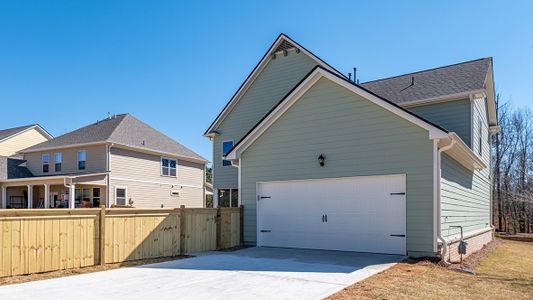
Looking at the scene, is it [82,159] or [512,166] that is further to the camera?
[512,166]

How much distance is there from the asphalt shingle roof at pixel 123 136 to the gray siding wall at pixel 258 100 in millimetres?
Result: 8768

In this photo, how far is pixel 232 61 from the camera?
1905 cm

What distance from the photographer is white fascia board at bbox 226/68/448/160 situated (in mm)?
10448

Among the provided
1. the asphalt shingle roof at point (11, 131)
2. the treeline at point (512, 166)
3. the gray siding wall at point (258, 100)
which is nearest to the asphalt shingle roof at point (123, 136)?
the asphalt shingle roof at point (11, 131)

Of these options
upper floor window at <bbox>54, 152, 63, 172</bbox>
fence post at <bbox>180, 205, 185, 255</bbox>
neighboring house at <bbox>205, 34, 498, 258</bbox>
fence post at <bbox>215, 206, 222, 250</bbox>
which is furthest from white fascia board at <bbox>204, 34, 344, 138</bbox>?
upper floor window at <bbox>54, 152, 63, 172</bbox>

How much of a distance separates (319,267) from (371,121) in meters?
4.50

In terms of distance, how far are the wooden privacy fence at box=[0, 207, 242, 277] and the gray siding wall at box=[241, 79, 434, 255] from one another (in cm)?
236

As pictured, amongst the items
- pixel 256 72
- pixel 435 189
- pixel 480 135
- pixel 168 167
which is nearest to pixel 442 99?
pixel 480 135

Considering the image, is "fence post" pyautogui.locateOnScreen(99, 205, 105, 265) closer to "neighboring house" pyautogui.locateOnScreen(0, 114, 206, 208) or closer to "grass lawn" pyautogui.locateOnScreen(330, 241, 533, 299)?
"grass lawn" pyautogui.locateOnScreen(330, 241, 533, 299)

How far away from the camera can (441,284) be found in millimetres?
7625

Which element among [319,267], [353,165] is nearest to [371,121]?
[353,165]

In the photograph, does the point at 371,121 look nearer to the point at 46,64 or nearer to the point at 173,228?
the point at 173,228

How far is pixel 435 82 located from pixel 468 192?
4258mm

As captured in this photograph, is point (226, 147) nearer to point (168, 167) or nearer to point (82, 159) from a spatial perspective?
point (168, 167)
